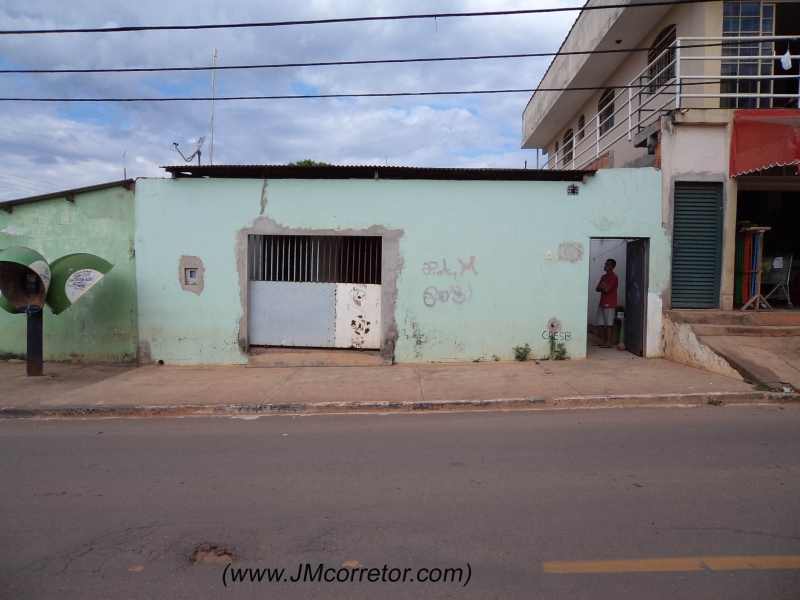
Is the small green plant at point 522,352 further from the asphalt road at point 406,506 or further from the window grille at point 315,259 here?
the asphalt road at point 406,506

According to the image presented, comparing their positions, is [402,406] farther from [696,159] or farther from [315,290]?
[696,159]

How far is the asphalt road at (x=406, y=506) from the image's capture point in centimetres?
307

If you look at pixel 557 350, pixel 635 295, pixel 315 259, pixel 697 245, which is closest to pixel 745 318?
pixel 697 245

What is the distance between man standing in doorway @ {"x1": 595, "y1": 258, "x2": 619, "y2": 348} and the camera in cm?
1055

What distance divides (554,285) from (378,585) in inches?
295

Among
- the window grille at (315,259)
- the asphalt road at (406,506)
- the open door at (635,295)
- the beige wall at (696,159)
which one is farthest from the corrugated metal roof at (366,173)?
the asphalt road at (406,506)

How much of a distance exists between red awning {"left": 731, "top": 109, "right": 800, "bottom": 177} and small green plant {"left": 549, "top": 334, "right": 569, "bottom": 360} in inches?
169

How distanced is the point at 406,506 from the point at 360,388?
3960 mm

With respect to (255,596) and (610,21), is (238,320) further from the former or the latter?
(610,21)

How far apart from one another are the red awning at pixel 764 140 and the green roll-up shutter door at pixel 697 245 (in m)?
0.67

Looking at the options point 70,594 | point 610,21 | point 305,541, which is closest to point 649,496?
point 305,541

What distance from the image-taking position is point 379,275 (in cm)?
1000

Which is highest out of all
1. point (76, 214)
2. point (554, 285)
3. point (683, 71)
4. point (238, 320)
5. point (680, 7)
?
point (680, 7)

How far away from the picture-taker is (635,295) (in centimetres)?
1026
